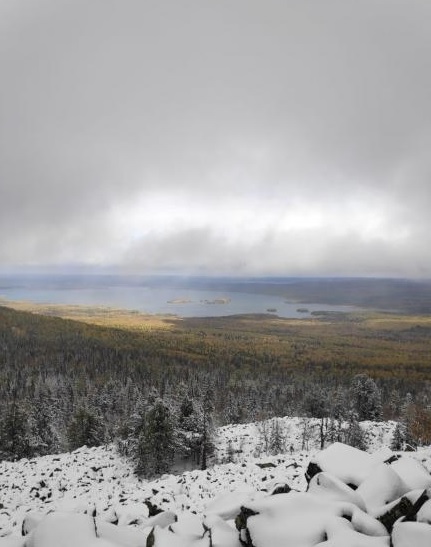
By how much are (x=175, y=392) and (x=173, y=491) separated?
4472cm

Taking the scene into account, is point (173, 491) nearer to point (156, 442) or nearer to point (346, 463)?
point (156, 442)

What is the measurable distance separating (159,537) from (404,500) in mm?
7017

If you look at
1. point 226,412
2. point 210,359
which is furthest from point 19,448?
point 210,359

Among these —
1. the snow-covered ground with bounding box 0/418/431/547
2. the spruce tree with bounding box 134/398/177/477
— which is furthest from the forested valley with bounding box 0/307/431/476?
the snow-covered ground with bounding box 0/418/431/547

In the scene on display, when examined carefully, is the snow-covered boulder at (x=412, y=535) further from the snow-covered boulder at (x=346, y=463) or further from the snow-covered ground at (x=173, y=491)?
the snow-covered boulder at (x=346, y=463)

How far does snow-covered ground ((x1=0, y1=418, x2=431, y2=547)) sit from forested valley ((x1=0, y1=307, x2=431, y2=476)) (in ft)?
14.6

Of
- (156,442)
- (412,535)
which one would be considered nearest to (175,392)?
(156,442)

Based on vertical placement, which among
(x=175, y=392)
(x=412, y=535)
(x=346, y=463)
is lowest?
(x=175, y=392)

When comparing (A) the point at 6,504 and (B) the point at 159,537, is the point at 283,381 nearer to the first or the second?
(A) the point at 6,504

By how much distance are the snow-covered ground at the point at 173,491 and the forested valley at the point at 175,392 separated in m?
4.45

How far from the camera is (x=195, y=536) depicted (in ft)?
30.7

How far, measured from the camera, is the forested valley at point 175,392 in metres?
40.8

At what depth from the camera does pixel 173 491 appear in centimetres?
2436

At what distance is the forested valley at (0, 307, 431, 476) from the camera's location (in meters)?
40.8
